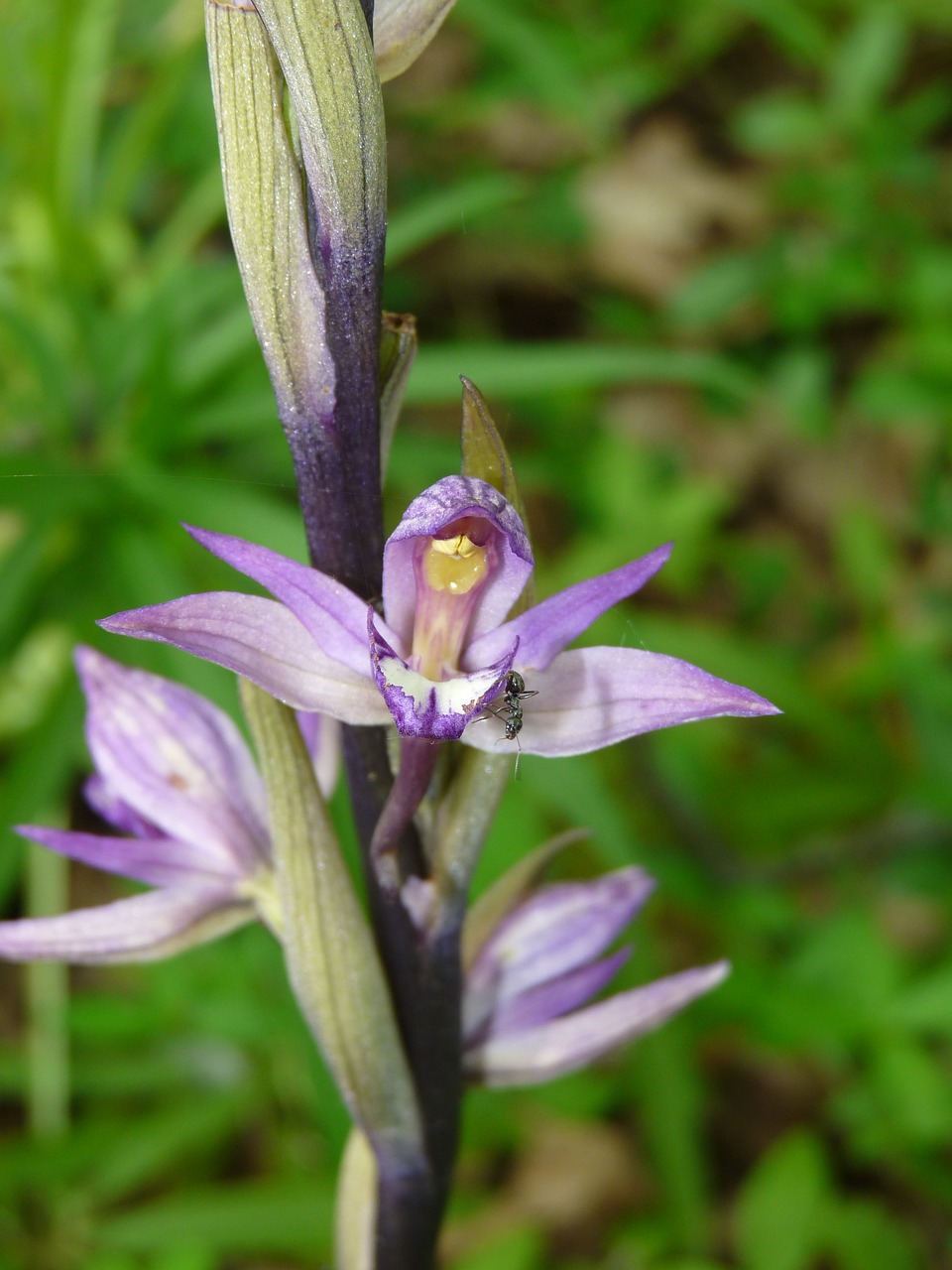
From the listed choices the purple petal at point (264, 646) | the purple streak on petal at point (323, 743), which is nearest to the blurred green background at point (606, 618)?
the purple streak on petal at point (323, 743)

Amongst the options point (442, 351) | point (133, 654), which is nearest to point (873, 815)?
point (442, 351)

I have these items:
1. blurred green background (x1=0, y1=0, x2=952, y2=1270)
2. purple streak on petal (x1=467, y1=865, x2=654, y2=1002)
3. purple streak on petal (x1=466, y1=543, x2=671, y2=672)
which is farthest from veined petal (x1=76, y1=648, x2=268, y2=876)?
blurred green background (x1=0, y1=0, x2=952, y2=1270)

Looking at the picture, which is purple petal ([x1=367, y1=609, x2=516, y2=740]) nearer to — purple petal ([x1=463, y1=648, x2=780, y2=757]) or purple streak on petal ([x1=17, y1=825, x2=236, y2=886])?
purple petal ([x1=463, y1=648, x2=780, y2=757])

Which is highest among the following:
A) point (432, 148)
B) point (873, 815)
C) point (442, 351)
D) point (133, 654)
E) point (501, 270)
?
point (432, 148)

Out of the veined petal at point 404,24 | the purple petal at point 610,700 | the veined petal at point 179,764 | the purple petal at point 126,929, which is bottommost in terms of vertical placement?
the purple petal at point 126,929

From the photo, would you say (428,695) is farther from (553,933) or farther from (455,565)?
(553,933)

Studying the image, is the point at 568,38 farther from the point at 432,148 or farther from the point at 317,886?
the point at 317,886

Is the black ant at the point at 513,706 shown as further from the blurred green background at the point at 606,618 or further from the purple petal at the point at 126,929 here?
the blurred green background at the point at 606,618
